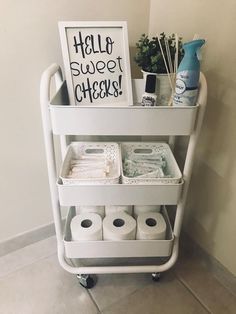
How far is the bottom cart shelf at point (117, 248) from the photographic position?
2.93ft

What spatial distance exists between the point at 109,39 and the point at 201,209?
700 millimetres

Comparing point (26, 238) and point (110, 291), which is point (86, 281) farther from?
point (26, 238)

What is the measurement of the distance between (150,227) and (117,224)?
113mm

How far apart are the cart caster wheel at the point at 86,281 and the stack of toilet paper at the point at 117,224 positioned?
0.59ft

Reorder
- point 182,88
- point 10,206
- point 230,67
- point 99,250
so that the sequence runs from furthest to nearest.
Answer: point 10,206, point 99,250, point 230,67, point 182,88

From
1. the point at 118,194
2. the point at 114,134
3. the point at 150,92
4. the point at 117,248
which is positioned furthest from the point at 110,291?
the point at 150,92

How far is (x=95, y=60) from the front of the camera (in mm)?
764

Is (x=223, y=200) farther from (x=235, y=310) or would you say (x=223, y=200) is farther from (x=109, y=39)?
(x=109, y=39)

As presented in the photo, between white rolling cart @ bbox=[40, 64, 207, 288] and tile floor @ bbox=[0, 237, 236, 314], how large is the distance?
57 mm

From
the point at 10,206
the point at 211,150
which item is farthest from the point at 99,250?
the point at 211,150

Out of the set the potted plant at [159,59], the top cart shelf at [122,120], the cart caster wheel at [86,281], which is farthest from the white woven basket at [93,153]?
the cart caster wheel at [86,281]

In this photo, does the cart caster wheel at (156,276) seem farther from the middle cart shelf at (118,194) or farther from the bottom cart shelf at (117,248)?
the middle cart shelf at (118,194)

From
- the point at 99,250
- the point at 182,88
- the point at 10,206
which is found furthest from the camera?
the point at 10,206

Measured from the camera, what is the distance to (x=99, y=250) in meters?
0.90
